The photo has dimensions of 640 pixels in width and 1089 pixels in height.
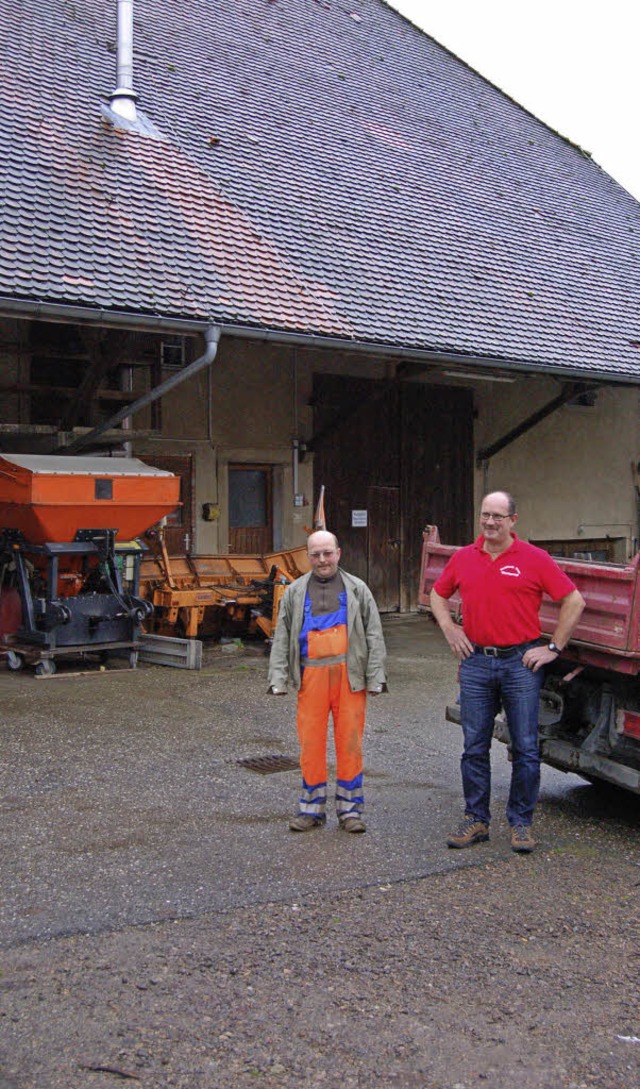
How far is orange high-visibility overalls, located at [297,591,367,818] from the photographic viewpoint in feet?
18.5

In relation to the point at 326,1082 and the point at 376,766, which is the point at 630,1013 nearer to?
the point at 326,1082

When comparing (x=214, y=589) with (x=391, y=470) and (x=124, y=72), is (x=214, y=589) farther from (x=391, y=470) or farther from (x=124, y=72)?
(x=124, y=72)

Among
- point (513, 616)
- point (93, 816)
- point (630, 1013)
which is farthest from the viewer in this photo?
point (93, 816)

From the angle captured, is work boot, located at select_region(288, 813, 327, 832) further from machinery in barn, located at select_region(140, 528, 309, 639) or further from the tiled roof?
the tiled roof

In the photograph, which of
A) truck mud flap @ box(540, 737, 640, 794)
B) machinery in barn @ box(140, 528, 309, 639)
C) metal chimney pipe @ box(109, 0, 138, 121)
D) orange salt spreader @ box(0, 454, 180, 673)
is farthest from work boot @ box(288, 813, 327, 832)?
metal chimney pipe @ box(109, 0, 138, 121)

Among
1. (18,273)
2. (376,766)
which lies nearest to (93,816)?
(376,766)

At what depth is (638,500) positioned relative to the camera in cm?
1822

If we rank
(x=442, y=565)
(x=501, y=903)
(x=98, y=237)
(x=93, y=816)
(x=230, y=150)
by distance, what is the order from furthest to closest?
(x=230, y=150) < (x=98, y=237) < (x=442, y=565) < (x=93, y=816) < (x=501, y=903)

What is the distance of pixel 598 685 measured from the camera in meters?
5.79

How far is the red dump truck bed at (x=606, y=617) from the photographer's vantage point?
5262mm

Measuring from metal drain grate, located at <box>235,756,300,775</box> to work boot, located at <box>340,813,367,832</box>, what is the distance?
1.29m

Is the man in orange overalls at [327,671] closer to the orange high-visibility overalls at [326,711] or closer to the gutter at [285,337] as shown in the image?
the orange high-visibility overalls at [326,711]

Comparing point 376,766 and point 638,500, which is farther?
point 638,500

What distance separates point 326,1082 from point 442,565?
3891mm
